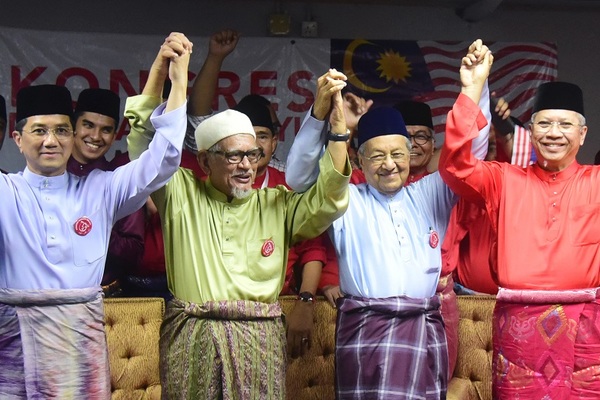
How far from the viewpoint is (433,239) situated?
3414mm

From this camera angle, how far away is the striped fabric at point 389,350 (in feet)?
10.8

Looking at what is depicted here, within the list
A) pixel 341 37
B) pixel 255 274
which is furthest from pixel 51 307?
pixel 341 37

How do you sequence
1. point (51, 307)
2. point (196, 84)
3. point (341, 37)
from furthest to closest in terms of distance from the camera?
point (341, 37) → point (196, 84) → point (51, 307)

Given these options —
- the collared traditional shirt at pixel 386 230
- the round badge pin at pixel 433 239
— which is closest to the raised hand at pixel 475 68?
the collared traditional shirt at pixel 386 230

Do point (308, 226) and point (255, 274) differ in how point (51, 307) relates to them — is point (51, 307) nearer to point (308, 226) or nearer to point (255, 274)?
point (255, 274)

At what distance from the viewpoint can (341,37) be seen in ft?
19.4

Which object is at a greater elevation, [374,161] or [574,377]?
[374,161]

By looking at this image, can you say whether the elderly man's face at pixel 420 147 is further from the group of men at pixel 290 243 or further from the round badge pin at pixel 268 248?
the round badge pin at pixel 268 248

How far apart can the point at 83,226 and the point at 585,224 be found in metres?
1.72

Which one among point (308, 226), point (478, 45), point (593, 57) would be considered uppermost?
point (593, 57)

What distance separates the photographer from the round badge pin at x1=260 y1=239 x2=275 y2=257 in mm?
3268

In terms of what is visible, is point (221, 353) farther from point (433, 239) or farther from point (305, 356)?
point (305, 356)

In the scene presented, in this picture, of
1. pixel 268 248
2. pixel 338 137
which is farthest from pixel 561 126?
pixel 268 248

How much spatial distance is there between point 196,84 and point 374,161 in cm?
135
